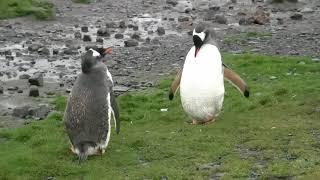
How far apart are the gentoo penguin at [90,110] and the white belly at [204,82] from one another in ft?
4.62

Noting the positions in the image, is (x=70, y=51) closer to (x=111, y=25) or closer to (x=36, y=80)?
(x=36, y=80)

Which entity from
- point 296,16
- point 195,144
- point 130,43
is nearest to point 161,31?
point 130,43

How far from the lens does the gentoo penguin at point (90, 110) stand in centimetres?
971

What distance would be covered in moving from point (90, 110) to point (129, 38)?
42.3 ft

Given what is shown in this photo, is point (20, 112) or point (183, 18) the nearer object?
point (20, 112)

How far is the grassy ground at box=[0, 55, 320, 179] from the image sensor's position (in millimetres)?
8562

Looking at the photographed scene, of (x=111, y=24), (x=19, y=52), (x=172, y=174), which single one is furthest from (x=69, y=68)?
(x=172, y=174)

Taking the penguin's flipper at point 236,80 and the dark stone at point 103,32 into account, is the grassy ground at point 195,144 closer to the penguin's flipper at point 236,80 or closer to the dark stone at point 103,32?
the penguin's flipper at point 236,80

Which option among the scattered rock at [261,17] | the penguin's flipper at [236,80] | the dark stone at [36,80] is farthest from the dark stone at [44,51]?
the penguin's flipper at [236,80]

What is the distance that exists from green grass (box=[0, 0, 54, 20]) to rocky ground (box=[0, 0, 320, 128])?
1.32 feet

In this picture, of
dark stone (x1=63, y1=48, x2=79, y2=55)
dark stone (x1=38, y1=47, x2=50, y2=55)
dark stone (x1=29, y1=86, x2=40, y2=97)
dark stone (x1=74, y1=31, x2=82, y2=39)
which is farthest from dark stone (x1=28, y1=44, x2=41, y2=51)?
dark stone (x1=29, y1=86, x2=40, y2=97)

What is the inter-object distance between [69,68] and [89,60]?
7.94m

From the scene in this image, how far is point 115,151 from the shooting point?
984cm

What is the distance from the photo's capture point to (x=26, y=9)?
26.5m
